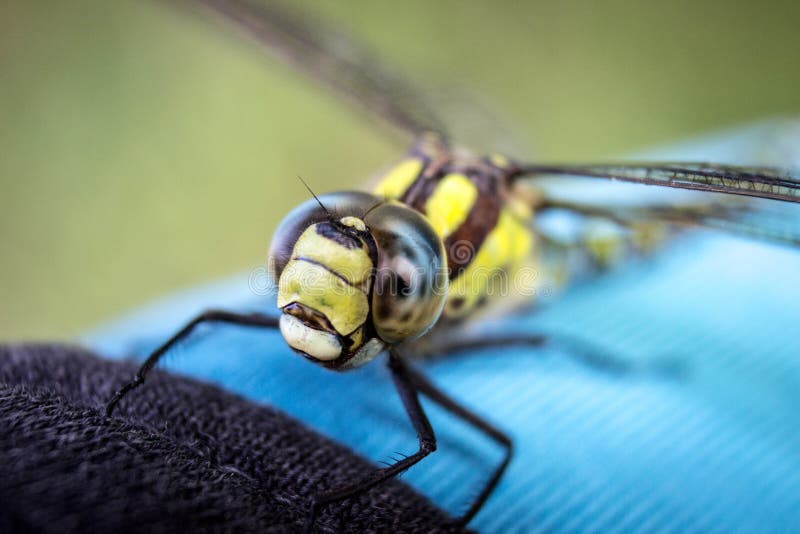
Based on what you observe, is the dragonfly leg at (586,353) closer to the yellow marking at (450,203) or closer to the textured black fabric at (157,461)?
the yellow marking at (450,203)

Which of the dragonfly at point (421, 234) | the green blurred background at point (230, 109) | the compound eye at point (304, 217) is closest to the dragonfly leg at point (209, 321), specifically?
the dragonfly at point (421, 234)

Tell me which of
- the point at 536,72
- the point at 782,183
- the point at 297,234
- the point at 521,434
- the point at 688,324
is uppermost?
the point at 536,72

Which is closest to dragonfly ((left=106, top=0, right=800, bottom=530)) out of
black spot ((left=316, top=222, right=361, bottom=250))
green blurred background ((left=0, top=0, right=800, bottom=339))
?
black spot ((left=316, top=222, right=361, bottom=250))

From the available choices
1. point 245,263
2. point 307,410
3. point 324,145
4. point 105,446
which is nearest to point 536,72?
point 324,145

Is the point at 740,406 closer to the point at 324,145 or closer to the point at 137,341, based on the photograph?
the point at 137,341

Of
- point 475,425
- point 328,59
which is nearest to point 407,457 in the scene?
point 475,425

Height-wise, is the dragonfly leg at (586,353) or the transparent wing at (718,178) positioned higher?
the transparent wing at (718,178)
